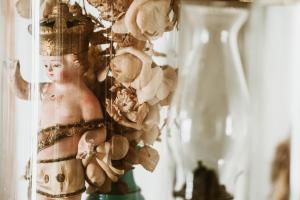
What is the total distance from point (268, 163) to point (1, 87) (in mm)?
323

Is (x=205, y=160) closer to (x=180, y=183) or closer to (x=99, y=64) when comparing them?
(x=180, y=183)

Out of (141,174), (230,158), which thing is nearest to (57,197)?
(141,174)

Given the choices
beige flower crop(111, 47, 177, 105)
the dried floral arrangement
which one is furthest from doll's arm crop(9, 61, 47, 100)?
beige flower crop(111, 47, 177, 105)

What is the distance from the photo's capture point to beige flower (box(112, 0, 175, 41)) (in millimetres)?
635

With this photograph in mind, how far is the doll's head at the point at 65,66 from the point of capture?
0.63 m

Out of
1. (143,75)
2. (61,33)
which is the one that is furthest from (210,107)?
(61,33)

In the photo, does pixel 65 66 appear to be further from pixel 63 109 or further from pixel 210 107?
pixel 210 107

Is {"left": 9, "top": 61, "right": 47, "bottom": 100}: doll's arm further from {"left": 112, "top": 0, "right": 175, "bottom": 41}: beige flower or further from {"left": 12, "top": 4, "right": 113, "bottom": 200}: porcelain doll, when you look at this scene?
{"left": 112, "top": 0, "right": 175, "bottom": 41}: beige flower

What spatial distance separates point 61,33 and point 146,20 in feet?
0.32

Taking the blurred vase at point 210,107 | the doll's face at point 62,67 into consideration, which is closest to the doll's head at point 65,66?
the doll's face at point 62,67

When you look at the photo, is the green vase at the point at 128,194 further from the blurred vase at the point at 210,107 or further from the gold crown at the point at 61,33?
the gold crown at the point at 61,33

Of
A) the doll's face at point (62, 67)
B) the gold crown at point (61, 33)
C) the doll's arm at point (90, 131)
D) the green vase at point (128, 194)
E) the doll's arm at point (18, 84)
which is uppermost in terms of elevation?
the gold crown at point (61, 33)

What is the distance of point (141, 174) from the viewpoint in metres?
0.65

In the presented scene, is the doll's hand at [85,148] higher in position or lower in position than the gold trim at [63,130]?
lower
